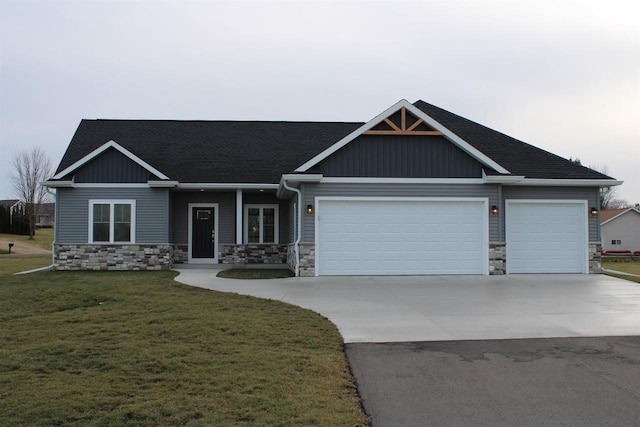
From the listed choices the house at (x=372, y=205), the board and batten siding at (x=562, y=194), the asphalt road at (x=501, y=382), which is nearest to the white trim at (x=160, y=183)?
the house at (x=372, y=205)

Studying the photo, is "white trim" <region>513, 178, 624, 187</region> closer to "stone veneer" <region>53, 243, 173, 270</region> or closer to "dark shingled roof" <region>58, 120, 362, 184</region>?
"dark shingled roof" <region>58, 120, 362, 184</region>

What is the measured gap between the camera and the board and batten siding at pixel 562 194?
15.1m

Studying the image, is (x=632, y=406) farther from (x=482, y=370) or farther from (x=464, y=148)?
(x=464, y=148)

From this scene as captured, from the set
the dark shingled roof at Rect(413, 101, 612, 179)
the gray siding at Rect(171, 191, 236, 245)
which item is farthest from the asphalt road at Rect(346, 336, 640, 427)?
the gray siding at Rect(171, 191, 236, 245)

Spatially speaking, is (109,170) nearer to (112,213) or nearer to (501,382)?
(112,213)

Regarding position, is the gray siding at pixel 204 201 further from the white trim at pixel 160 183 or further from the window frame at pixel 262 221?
the white trim at pixel 160 183

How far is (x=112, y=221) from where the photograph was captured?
1662 cm

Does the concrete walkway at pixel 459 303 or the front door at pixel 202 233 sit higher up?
the front door at pixel 202 233

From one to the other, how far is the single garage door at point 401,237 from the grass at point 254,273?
1.45 metres

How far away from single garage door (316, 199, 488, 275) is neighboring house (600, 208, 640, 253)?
34464mm

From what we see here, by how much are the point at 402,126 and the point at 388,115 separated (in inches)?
19.9

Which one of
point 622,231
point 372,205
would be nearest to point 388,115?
point 372,205

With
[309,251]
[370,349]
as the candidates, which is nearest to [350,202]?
[309,251]

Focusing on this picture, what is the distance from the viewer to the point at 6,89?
2384 cm
